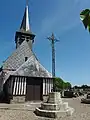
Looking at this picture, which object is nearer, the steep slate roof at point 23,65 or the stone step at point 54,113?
the stone step at point 54,113

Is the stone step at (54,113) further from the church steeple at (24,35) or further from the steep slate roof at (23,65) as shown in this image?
the church steeple at (24,35)

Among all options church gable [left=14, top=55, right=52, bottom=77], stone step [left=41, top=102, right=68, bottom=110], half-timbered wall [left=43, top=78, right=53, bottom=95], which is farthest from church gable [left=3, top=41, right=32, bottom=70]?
stone step [left=41, top=102, right=68, bottom=110]

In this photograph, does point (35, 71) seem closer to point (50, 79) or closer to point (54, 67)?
point (50, 79)

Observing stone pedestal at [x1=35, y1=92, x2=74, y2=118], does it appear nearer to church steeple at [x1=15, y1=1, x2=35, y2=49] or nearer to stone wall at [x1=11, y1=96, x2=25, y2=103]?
stone wall at [x1=11, y1=96, x2=25, y2=103]

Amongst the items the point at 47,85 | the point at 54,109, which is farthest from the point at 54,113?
the point at 47,85

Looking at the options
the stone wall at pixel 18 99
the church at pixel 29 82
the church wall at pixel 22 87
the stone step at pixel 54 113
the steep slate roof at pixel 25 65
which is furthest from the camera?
the steep slate roof at pixel 25 65

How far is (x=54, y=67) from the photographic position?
332 inches

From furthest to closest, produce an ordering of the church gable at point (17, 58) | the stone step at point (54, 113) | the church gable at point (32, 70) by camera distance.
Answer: the church gable at point (17, 58), the church gable at point (32, 70), the stone step at point (54, 113)

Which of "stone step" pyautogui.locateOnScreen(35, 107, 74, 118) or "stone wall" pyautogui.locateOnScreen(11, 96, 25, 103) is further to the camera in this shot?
"stone wall" pyautogui.locateOnScreen(11, 96, 25, 103)

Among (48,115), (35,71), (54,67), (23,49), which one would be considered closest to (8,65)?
(23,49)

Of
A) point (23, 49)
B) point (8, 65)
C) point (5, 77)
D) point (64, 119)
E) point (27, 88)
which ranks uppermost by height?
point (23, 49)

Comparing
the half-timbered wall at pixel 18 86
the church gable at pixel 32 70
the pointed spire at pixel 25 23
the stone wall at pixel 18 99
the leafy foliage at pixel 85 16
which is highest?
the pointed spire at pixel 25 23

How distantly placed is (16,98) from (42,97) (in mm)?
2284

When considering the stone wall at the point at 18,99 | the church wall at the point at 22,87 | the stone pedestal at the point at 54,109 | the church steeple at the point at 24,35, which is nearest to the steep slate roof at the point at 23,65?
the church wall at the point at 22,87
